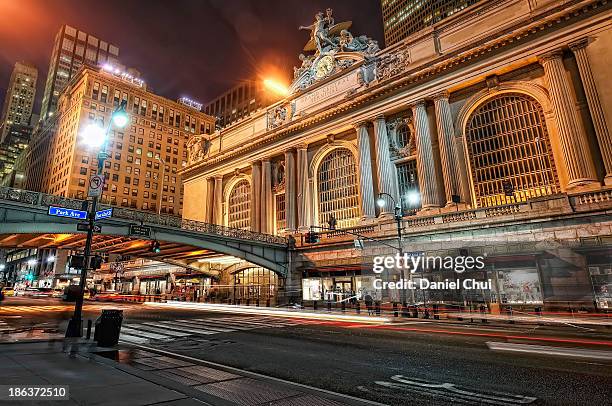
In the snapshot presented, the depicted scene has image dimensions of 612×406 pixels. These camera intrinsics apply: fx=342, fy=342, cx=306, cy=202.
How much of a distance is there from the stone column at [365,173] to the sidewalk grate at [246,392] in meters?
31.6

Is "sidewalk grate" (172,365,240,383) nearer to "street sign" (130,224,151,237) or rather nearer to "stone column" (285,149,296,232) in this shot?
"street sign" (130,224,151,237)

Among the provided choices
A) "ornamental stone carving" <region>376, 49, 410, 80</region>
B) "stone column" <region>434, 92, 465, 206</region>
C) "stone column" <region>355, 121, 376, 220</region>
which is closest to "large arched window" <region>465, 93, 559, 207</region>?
"stone column" <region>434, 92, 465, 206</region>

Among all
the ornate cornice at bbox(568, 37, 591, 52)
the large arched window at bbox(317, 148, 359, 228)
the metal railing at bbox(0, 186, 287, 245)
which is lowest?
the metal railing at bbox(0, 186, 287, 245)

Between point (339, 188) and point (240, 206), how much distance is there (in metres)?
19.2

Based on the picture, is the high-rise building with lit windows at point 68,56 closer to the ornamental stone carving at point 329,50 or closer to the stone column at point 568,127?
the ornamental stone carving at point 329,50

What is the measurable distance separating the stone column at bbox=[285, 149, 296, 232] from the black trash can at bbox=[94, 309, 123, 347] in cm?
3350

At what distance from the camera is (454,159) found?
1291 inches

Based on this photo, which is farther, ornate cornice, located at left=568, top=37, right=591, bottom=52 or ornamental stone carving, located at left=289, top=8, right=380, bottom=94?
ornamental stone carving, located at left=289, top=8, right=380, bottom=94

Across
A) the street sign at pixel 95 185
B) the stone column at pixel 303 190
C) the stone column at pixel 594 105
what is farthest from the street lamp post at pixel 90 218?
the stone column at pixel 594 105

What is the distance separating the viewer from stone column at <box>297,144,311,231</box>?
43.2 metres

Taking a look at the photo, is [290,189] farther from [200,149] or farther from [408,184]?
[200,149]

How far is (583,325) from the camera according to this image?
17266mm

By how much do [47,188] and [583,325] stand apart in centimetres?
11094

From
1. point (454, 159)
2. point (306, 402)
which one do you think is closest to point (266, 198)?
point (454, 159)
